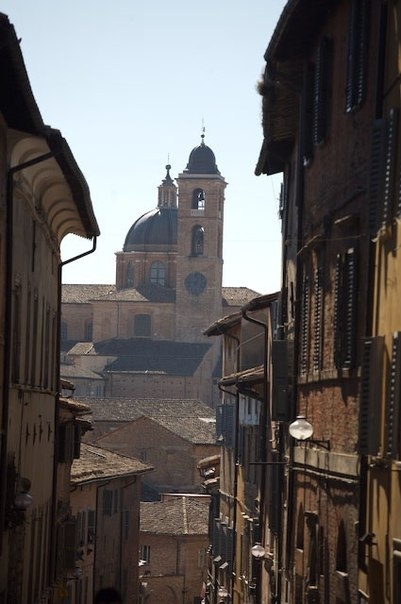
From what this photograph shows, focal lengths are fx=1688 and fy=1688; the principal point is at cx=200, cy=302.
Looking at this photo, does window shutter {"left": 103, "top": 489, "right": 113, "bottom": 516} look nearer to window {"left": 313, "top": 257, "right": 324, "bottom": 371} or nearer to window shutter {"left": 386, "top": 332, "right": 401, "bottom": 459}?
window {"left": 313, "top": 257, "right": 324, "bottom": 371}

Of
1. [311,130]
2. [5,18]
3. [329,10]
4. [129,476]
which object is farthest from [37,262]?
[129,476]

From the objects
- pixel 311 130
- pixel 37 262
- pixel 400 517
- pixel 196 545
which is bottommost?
pixel 196 545

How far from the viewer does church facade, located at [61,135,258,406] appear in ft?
452

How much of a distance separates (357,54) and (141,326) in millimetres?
129954

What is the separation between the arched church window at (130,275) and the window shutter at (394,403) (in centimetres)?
13809

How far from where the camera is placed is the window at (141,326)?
145000 mm

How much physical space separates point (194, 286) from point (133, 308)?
220 inches

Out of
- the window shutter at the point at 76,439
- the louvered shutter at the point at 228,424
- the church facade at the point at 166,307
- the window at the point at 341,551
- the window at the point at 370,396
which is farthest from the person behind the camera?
the church facade at the point at 166,307

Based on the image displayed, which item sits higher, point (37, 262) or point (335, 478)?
point (37, 262)

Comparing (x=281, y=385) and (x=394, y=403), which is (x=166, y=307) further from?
(x=394, y=403)

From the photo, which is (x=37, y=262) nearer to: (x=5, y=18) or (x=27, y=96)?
(x=27, y=96)

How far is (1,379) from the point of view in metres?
17.4

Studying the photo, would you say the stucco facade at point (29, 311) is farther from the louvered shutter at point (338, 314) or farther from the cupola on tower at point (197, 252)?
the cupola on tower at point (197, 252)

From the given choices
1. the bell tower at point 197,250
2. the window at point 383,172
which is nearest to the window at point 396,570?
the window at point 383,172
